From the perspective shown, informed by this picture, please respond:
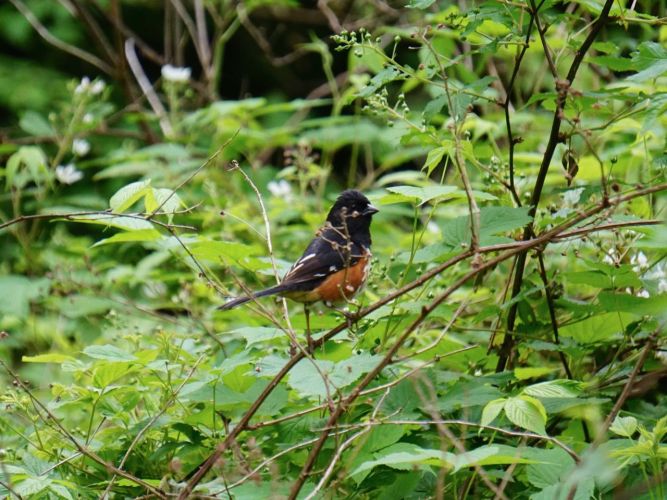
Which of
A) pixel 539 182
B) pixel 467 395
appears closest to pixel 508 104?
pixel 539 182

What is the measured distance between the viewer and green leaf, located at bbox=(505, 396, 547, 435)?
2361mm

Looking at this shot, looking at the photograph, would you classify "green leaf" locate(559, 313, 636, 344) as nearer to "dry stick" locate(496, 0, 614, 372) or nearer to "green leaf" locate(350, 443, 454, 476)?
"dry stick" locate(496, 0, 614, 372)

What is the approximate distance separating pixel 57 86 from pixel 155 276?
190 inches

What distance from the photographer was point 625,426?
243 centimetres

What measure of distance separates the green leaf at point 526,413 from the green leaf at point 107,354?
1.05 meters

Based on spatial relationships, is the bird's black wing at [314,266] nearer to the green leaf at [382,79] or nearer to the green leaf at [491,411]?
the green leaf at [382,79]

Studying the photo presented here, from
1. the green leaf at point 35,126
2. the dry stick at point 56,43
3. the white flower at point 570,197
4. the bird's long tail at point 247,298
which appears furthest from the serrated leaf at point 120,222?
the dry stick at point 56,43

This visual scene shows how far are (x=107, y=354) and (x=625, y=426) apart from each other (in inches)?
56.1

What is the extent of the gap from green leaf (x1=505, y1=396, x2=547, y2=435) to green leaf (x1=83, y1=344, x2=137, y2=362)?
1.05 m

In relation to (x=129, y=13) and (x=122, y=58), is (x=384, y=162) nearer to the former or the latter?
(x=122, y=58)

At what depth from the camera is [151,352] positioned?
3.01 meters

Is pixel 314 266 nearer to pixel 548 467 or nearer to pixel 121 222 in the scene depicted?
pixel 121 222

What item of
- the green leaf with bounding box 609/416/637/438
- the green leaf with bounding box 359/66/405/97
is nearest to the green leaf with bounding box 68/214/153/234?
the green leaf with bounding box 359/66/405/97

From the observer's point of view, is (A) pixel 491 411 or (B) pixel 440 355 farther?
(B) pixel 440 355
